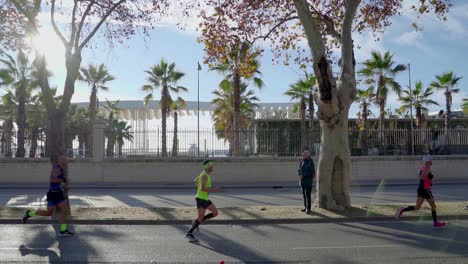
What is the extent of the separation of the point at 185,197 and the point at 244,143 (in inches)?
272

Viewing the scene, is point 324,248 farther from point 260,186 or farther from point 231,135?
point 231,135

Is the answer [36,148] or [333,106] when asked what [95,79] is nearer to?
[36,148]

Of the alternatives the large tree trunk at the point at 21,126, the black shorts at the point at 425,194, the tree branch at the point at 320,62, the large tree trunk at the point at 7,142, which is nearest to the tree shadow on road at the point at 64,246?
the tree branch at the point at 320,62

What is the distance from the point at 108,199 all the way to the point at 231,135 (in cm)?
834

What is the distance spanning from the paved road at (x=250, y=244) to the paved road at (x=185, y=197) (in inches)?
194

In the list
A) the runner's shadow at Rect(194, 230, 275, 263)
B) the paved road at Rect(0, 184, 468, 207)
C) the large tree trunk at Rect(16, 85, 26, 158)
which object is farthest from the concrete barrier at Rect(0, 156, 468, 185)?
the runner's shadow at Rect(194, 230, 275, 263)

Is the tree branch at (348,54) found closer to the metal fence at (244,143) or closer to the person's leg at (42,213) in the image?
the person's leg at (42,213)

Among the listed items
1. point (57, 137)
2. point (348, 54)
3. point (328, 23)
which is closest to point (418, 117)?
point (328, 23)

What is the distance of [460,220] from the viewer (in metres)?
12.2

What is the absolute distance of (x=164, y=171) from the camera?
964 inches

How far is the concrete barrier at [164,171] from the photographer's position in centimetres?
2416

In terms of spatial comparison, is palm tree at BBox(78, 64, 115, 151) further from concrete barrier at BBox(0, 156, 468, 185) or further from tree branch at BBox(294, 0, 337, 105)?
tree branch at BBox(294, 0, 337, 105)

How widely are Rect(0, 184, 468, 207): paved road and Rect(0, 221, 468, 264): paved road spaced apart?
4938 mm

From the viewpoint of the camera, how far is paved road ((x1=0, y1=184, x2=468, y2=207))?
16406 millimetres
